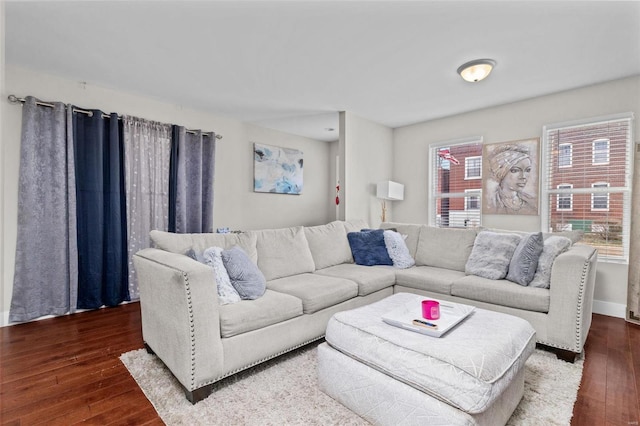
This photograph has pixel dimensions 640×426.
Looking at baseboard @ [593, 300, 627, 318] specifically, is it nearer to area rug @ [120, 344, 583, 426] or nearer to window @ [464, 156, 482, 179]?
area rug @ [120, 344, 583, 426]

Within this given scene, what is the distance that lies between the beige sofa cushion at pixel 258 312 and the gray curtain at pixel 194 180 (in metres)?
2.19

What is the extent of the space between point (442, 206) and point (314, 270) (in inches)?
104

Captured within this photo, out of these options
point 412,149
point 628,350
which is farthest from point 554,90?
point 628,350

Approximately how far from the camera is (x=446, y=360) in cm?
132

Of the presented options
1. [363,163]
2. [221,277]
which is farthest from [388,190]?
[221,277]

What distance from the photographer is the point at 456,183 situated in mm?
4578

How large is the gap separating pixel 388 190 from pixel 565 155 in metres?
2.13

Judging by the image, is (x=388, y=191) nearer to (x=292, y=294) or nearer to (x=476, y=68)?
(x=476, y=68)

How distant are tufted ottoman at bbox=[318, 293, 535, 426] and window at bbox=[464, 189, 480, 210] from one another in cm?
290

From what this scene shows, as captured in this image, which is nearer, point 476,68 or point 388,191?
point 476,68

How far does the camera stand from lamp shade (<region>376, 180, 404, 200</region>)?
465cm

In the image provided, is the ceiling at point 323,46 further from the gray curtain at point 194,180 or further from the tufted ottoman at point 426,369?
the tufted ottoman at point 426,369

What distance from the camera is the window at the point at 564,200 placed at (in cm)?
355

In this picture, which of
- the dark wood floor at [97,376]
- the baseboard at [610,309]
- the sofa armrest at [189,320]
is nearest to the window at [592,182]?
the baseboard at [610,309]
